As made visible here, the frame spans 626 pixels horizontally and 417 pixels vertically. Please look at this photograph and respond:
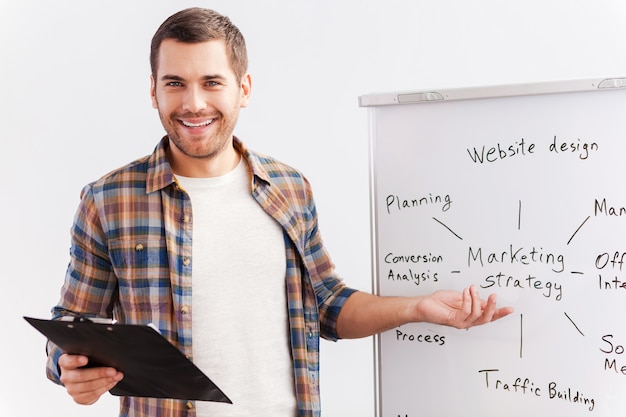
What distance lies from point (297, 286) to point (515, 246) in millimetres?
525

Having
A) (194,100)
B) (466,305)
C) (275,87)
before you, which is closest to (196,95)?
(194,100)

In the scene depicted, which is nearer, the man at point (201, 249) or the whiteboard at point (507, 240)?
the man at point (201, 249)

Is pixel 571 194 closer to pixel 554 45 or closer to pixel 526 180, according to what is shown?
pixel 526 180

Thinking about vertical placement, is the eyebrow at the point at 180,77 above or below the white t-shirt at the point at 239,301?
above

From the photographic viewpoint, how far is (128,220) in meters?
1.41

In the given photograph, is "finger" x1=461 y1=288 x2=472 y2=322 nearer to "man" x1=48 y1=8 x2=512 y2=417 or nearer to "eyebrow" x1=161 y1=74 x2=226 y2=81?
"man" x1=48 y1=8 x2=512 y2=417

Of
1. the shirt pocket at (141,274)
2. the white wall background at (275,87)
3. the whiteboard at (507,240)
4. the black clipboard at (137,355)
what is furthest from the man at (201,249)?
the white wall background at (275,87)

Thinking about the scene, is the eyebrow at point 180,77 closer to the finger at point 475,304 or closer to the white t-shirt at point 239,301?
the white t-shirt at point 239,301

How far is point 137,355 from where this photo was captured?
1.18 m

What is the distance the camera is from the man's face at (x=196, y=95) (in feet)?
4.63

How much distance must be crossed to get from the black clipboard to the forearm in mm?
462

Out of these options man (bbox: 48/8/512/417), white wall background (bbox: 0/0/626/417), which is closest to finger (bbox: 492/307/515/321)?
man (bbox: 48/8/512/417)

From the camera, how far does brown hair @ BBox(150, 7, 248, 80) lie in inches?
55.6

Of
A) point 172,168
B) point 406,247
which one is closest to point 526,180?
point 406,247
